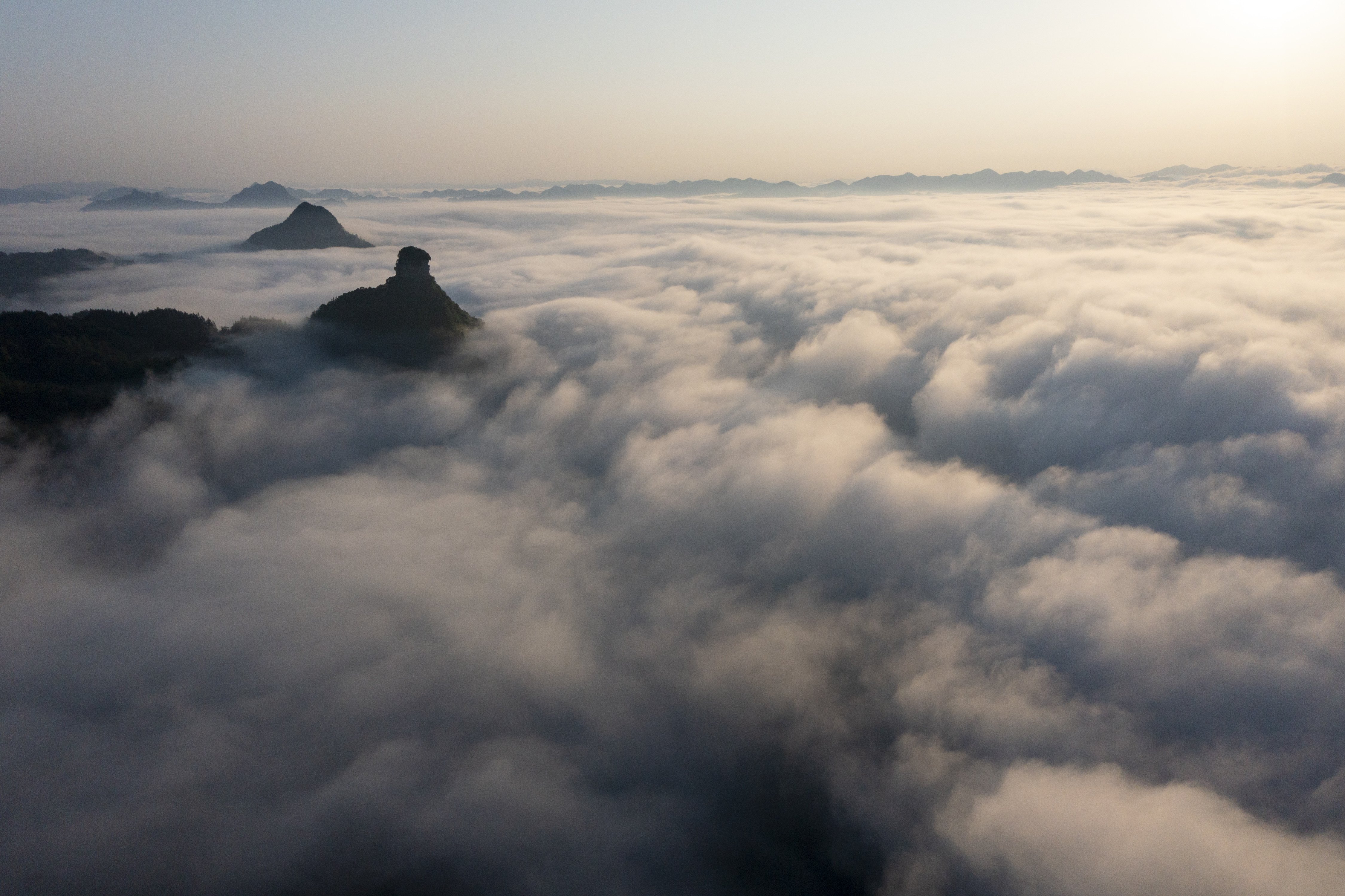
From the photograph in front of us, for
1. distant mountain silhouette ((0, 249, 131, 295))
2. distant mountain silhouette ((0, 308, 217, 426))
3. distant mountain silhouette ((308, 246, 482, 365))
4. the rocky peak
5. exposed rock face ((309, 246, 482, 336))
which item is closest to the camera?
distant mountain silhouette ((0, 308, 217, 426))

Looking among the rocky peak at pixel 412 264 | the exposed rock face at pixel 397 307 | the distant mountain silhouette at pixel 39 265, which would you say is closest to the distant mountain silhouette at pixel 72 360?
the exposed rock face at pixel 397 307

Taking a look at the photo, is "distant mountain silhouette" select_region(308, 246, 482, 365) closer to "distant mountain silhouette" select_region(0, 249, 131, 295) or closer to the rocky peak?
the rocky peak

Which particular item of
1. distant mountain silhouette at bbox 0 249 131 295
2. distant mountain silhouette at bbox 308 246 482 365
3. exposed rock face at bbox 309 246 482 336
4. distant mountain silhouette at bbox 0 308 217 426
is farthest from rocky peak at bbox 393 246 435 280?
distant mountain silhouette at bbox 0 249 131 295

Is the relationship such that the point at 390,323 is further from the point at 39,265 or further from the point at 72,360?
the point at 39,265

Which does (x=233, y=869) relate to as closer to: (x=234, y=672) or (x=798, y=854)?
(x=234, y=672)

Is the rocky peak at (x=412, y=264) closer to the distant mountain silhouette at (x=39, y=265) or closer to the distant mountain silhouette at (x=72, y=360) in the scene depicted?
the distant mountain silhouette at (x=72, y=360)

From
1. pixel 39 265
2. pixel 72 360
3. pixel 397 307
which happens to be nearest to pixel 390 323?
pixel 397 307
